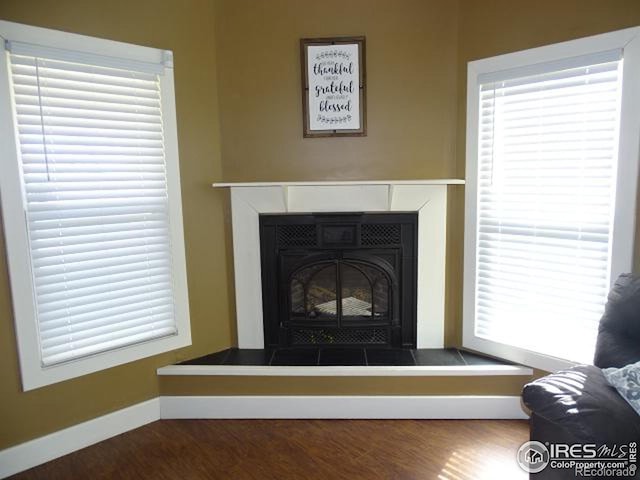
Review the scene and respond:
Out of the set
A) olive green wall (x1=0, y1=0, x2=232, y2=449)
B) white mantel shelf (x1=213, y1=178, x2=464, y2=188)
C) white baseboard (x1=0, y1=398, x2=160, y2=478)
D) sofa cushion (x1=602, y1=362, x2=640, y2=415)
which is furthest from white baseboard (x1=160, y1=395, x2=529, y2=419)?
white mantel shelf (x1=213, y1=178, x2=464, y2=188)

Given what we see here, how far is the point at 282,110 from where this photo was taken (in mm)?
2629

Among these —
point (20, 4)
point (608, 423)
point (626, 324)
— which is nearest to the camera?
point (608, 423)

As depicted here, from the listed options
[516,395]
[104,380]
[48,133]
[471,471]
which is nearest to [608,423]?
[471,471]

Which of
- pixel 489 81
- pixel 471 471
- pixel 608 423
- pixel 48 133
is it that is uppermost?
pixel 489 81

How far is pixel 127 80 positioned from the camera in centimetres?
228

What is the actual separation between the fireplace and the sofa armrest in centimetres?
118

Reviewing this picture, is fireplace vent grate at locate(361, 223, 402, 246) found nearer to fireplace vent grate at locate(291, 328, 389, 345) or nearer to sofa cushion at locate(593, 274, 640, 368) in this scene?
fireplace vent grate at locate(291, 328, 389, 345)

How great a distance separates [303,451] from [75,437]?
1.22 m

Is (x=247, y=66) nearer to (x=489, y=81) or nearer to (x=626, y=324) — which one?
(x=489, y=81)

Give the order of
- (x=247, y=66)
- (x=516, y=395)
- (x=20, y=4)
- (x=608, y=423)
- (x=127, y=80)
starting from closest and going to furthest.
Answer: (x=608, y=423) < (x=20, y=4) < (x=127, y=80) < (x=516, y=395) < (x=247, y=66)

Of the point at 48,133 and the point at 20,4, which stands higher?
the point at 20,4

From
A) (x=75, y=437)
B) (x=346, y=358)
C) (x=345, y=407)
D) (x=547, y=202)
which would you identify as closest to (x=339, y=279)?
(x=346, y=358)

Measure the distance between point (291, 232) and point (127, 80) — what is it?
1.25 m

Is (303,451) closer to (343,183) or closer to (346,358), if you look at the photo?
(346,358)
